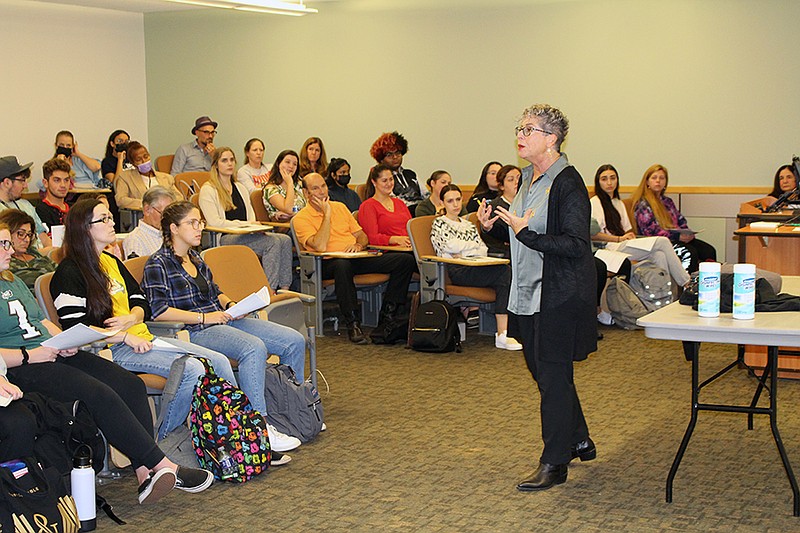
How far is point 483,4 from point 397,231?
11.3 feet

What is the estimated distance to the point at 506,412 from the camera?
17.5 ft

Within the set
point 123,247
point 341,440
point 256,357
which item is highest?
point 123,247

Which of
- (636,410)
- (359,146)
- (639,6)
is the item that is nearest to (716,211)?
(639,6)

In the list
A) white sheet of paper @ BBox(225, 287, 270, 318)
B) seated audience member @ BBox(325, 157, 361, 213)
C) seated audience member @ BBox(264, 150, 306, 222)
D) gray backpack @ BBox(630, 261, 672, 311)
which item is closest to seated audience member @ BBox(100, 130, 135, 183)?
seated audience member @ BBox(264, 150, 306, 222)

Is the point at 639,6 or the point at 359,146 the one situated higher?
the point at 639,6

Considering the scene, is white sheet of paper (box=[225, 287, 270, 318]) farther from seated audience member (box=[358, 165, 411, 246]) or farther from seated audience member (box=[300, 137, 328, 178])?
seated audience member (box=[300, 137, 328, 178])

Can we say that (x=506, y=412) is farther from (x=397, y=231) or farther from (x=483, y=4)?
(x=483, y=4)

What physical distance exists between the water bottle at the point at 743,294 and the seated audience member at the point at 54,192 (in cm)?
508

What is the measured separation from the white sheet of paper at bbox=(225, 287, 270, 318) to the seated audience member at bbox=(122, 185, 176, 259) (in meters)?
1.29

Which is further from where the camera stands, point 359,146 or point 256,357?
point 359,146

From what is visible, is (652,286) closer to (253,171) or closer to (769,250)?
(769,250)

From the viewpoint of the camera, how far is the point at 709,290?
12.5 feet

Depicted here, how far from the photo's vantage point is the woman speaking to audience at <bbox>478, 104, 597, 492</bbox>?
3.94 m

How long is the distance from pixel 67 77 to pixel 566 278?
29.1 ft
